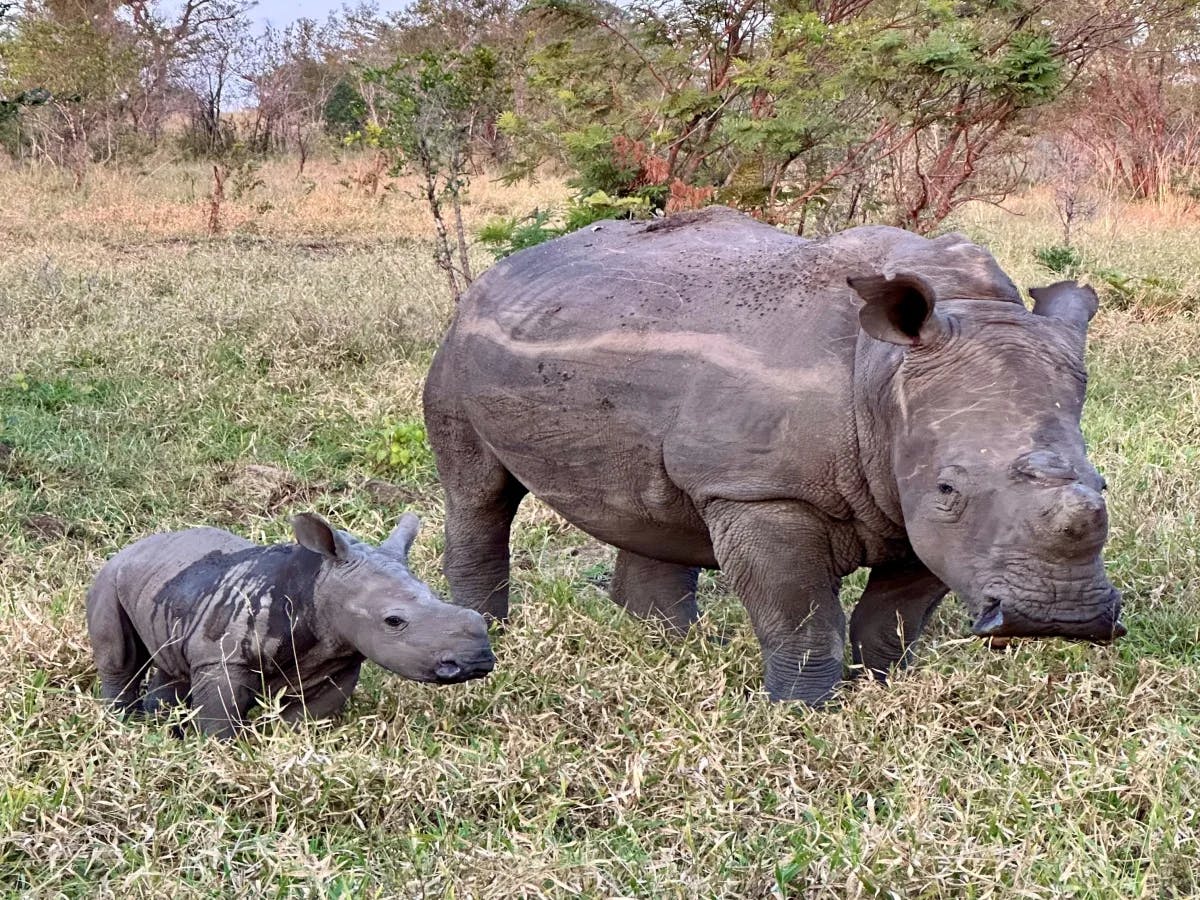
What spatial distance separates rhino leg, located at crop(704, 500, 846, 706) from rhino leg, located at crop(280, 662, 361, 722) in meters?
1.16

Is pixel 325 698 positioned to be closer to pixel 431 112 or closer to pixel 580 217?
pixel 580 217

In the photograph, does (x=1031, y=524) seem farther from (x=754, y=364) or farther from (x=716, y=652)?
(x=716, y=652)

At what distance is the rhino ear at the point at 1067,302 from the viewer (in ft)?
11.2

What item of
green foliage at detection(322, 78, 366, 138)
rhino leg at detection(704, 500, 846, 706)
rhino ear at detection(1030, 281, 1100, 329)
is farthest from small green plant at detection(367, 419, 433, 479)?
green foliage at detection(322, 78, 366, 138)

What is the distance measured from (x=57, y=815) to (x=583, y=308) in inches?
79.4

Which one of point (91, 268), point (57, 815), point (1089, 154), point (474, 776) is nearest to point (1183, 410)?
point (474, 776)

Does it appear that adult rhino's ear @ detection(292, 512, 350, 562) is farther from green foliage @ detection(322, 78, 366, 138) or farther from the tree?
green foliage @ detection(322, 78, 366, 138)

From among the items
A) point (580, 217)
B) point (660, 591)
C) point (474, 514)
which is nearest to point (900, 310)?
point (660, 591)

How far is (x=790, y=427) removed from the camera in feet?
11.3

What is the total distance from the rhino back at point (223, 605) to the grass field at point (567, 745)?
217mm

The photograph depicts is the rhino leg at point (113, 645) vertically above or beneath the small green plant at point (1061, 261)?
beneath

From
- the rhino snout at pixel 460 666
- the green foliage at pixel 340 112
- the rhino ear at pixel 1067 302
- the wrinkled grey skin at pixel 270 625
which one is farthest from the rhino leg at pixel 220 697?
the green foliage at pixel 340 112

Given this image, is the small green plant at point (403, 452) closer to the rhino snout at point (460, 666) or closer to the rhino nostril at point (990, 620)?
the rhino snout at point (460, 666)

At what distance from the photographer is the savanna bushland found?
9.80ft
